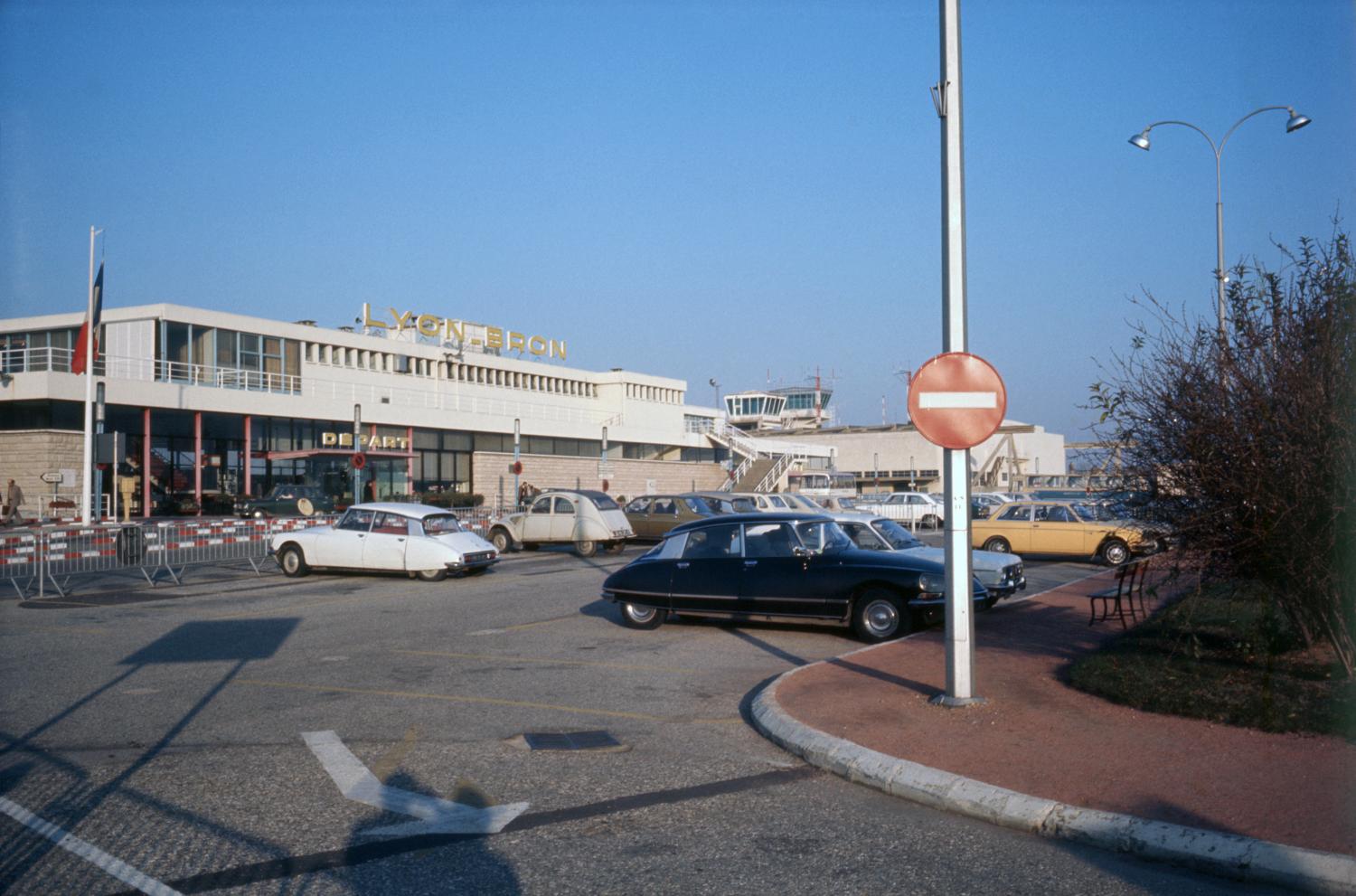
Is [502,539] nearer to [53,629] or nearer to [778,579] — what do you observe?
[53,629]

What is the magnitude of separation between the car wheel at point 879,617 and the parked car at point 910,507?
29.6 metres

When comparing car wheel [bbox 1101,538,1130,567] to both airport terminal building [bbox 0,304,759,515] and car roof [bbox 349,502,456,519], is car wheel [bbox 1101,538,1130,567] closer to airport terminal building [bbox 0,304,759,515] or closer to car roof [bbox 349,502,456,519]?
car roof [bbox 349,502,456,519]

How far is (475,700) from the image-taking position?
9.81m

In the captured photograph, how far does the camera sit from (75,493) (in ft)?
121

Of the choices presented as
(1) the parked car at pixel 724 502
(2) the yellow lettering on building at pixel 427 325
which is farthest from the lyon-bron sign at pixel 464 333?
(1) the parked car at pixel 724 502

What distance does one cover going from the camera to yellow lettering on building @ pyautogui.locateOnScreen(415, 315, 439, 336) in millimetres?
56938

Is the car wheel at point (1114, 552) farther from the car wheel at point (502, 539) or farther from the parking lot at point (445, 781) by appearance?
the car wheel at point (502, 539)

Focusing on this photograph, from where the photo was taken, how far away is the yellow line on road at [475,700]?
9.05 m

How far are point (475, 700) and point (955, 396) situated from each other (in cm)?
497

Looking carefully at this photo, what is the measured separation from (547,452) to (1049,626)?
1909 inches

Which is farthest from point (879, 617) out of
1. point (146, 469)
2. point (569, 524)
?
point (146, 469)

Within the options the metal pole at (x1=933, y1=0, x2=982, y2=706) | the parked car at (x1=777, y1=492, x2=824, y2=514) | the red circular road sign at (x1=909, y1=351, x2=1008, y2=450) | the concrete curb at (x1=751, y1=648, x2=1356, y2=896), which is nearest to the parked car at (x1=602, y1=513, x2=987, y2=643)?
the metal pole at (x1=933, y1=0, x2=982, y2=706)

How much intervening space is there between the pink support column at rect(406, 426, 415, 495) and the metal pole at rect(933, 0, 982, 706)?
139 ft

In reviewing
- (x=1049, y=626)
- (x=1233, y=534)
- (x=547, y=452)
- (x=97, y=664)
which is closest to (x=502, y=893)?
(x=1233, y=534)
